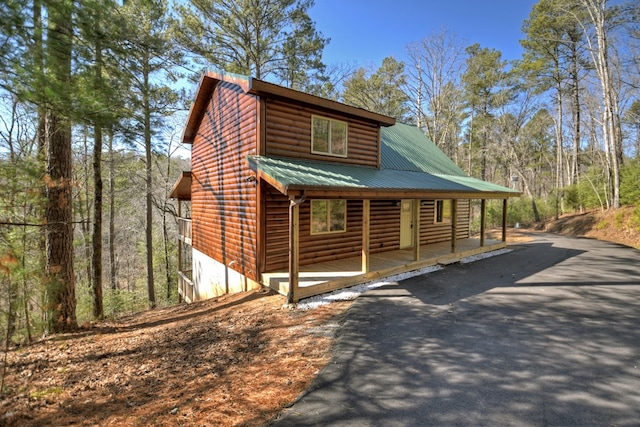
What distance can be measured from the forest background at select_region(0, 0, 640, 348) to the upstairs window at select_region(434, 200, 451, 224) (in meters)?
8.60

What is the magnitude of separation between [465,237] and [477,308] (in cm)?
923

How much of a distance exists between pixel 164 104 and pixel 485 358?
16.1 meters

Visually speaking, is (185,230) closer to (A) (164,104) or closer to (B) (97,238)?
(B) (97,238)

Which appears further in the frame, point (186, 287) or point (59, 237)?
point (186, 287)

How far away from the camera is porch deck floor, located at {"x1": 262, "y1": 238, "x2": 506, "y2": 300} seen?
22.0ft

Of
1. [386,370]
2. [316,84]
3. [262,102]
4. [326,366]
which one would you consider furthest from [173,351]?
[316,84]

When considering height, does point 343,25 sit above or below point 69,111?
above

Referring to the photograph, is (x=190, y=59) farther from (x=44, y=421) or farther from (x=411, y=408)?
(x=411, y=408)

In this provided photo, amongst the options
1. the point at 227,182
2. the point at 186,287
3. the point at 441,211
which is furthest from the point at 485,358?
the point at 186,287

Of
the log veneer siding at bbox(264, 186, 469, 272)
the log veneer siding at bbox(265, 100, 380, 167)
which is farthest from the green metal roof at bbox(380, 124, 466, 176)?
the log veneer siding at bbox(265, 100, 380, 167)

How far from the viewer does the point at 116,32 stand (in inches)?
187

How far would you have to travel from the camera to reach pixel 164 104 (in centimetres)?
1446

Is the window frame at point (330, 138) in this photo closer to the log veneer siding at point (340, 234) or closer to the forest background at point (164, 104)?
the log veneer siding at point (340, 234)

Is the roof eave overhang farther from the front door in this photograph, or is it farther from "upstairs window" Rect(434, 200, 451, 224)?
"upstairs window" Rect(434, 200, 451, 224)
